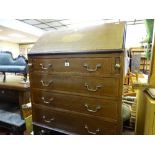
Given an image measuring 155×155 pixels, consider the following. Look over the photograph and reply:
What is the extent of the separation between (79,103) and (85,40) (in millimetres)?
418

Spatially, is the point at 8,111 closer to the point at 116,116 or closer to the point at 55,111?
the point at 55,111

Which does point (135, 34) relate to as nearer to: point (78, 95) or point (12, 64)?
point (12, 64)

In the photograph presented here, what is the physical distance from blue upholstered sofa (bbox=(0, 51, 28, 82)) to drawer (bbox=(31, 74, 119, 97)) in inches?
16.6

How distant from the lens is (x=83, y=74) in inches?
35.2

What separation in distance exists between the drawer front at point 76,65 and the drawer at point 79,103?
6.9 inches

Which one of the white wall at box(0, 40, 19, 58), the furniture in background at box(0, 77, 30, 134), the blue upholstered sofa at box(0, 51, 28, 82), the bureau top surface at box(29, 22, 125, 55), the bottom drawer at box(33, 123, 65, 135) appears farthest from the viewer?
the white wall at box(0, 40, 19, 58)

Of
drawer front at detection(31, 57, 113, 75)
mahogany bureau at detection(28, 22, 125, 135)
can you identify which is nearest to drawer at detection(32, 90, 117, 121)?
mahogany bureau at detection(28, 22, 125, 135)

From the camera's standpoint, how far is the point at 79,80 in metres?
0.92

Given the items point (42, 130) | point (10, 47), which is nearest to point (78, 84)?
point (42, 130)

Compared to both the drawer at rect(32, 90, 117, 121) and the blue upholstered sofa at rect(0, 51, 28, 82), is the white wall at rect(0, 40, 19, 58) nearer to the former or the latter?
the blue upholstered sofa at rect(0, 51, 28, 82)

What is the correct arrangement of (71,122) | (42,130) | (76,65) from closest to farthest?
(76,65) → (71,122) → (42,130)

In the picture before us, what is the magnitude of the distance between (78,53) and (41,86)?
15.9 inches

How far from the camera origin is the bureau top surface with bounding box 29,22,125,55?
0.82 meters
